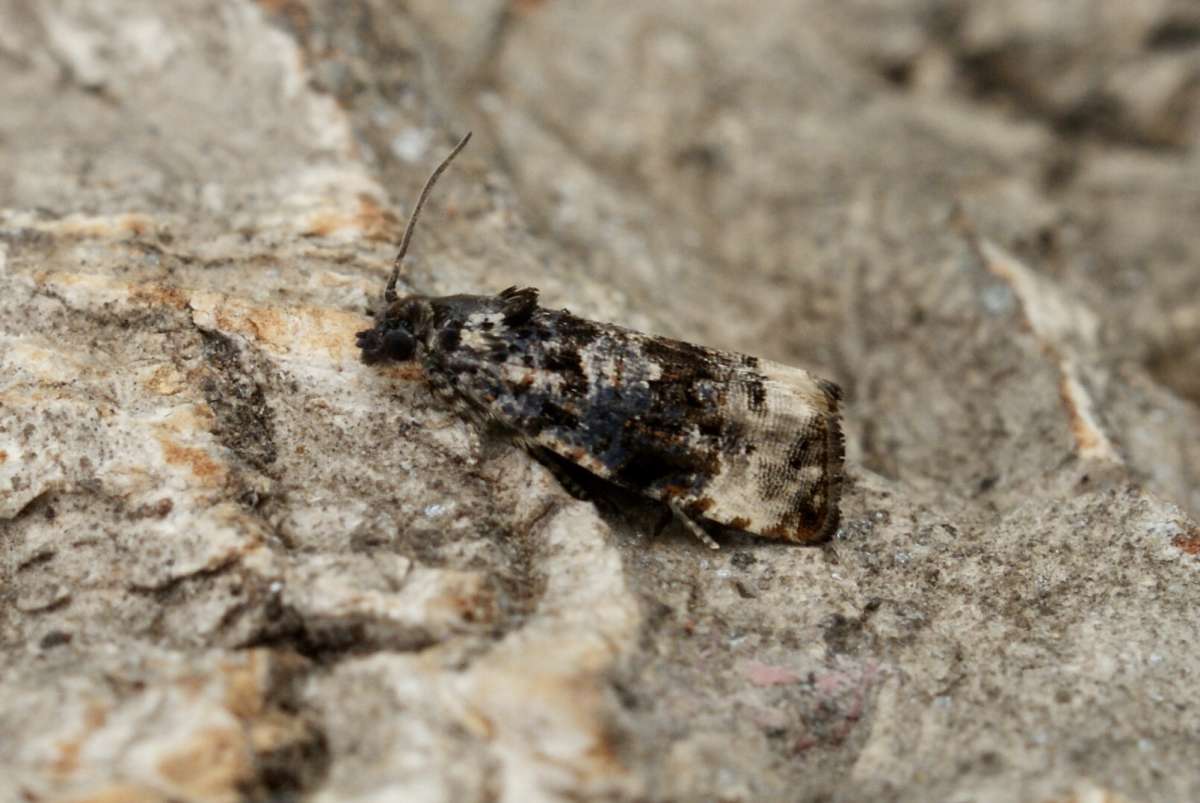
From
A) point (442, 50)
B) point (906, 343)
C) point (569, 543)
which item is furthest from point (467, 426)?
point (442, 50)

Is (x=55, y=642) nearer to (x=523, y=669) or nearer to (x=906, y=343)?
(x=523, y=669)

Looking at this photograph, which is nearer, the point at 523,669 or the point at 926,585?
the point at 523,669

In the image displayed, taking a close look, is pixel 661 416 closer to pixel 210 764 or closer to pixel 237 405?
pixel 237 405

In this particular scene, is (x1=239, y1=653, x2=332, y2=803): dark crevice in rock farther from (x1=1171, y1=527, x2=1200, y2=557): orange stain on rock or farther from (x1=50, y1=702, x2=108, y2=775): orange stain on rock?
(x1=1171, y1=527, x2=1200, y2=557): orange stain on rock

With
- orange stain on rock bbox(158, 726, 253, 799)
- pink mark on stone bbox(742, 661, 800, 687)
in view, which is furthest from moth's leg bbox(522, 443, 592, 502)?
orange stain on rock bbox(158, 726, 253, 799)

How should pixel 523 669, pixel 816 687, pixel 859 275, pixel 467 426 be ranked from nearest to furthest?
pixel 523 669 → pixel 816 687 → pixel 467 426 → pixel 859 275

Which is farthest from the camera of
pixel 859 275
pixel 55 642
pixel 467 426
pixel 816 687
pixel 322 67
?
pixel 859 275

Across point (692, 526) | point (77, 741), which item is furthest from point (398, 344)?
point (77, 741)
